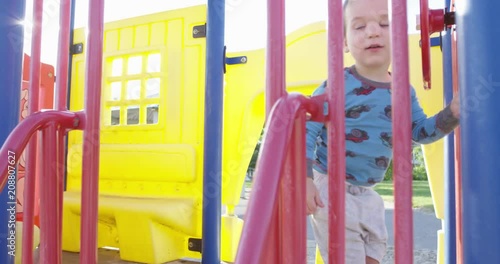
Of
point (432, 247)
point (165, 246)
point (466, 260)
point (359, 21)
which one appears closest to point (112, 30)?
point (165, 246)

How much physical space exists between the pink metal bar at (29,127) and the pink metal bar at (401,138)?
2.08ft

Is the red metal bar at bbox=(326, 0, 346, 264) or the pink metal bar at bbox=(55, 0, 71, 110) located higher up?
the pink metal bar at bbox=(55, 0, 71, 110)

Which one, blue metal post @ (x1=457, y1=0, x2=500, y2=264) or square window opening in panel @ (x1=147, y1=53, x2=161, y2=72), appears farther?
square window opening in panel @ (x1=147, y1=53, x2=161, y2=72)

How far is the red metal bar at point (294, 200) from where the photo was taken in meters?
0.68

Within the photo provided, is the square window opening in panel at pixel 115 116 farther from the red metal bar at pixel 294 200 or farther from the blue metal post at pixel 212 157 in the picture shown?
the red metal bar at pixel 294 200

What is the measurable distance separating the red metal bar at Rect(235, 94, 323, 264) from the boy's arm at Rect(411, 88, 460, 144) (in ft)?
1.30

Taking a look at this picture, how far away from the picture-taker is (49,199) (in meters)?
0.97

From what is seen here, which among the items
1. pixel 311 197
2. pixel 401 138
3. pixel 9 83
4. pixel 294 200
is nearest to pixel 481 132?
pixel 401 138

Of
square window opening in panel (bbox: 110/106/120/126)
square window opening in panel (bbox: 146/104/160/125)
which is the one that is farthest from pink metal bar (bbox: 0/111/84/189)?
square window opening in panel (bbox: 110/106/120/126)

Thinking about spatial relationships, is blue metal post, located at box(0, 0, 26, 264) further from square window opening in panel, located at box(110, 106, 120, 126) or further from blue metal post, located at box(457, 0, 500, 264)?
square window opening in panel, located at box(110, 106, 120, 126)

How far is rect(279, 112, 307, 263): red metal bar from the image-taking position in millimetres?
684

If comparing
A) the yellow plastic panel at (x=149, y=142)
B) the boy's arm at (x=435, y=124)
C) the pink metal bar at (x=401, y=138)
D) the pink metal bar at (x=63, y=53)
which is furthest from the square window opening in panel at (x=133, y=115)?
the pink metal bar at (x=401, y=138)

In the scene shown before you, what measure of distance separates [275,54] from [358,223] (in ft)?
2.17

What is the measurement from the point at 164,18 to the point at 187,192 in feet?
2.96
